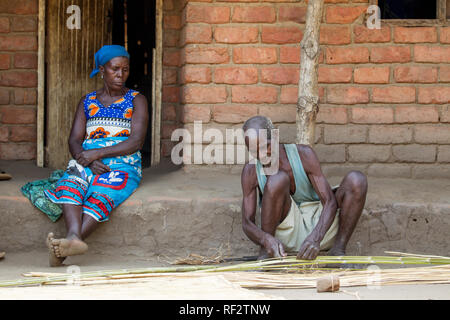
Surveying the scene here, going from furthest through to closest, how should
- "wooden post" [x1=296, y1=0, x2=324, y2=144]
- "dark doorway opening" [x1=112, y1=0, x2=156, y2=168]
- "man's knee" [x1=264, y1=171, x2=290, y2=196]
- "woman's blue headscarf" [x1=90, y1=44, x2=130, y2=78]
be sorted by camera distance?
"dark doorway opening" [x1=112, y1=0, x2=156, y2=168] < "woman's blue headscarf" [x1=90, y1=44, x2=130, y2=78] < "wooden post" [x1=296, y1=0, x2=324, y2=144] < "man's knee" [x1=264, y1=171, x2=290, y2=196]

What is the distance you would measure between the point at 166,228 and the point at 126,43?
2821 millimetres

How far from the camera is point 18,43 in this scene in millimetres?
5785

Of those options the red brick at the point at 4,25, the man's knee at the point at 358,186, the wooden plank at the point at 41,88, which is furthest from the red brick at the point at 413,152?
the red brick at the point at 4,25

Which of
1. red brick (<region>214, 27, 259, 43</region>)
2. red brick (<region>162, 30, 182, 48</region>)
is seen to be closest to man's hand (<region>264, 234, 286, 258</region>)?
red brick (<region>214, 27, 259, 43</region>)

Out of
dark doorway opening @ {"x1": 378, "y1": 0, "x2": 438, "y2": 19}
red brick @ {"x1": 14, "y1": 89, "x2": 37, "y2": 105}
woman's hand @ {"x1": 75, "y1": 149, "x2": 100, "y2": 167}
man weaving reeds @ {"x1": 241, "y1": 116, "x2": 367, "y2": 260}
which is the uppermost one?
dark doorway opening @ {"x1": 378, "y1": 0, "x2": 438, "y2": 19}

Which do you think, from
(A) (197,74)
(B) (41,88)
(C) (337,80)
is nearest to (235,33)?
(A) (197,74)

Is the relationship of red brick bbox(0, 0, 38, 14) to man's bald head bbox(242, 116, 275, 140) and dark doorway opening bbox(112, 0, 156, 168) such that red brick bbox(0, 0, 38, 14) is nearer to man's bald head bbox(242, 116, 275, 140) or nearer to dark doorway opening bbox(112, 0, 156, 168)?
dark doorway opening bbox(112, 0, 156, 168)

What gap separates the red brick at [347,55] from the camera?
17.1 ft

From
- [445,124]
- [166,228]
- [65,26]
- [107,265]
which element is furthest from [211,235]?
[65,26]

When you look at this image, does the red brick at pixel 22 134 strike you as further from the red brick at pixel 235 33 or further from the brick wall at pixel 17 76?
the red brick at pixel 235 33

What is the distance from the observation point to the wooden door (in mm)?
5930

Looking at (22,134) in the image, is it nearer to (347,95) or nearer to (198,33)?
(198,33)

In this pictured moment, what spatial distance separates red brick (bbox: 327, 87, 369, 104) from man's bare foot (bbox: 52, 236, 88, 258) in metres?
2.13
